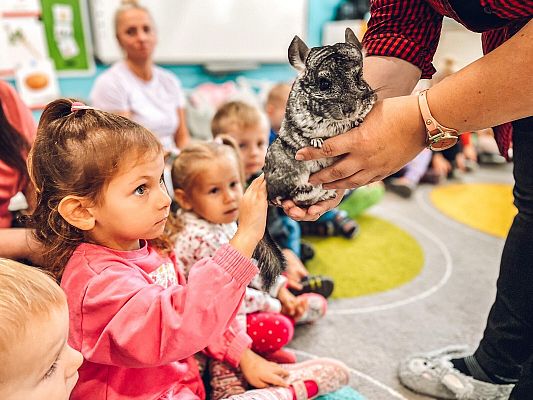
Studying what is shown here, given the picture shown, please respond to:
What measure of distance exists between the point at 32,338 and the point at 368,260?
1.41 metres

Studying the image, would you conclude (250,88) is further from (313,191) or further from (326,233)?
(313,191)

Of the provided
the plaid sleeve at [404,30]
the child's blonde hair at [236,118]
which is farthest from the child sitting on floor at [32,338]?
the child's blonde hair at [236,118]

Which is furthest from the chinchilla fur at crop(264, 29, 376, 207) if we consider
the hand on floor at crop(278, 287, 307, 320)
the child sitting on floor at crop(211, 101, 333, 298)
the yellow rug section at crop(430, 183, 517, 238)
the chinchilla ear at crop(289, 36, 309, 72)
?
the yellow rug section at crop(430, 183, 517, 238)

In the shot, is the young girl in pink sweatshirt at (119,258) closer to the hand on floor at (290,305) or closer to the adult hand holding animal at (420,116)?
the adult hand holding animal at (420,116)

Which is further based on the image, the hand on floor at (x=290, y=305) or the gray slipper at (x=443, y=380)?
the hand on floor at (x=290, y=305)

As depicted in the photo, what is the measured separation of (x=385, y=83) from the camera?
0.80 m

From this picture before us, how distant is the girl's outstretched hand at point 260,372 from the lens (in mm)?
961

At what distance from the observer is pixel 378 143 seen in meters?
0.67

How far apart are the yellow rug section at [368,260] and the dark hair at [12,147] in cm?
99

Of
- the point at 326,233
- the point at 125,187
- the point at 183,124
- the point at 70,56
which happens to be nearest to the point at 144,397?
the point at 125,187

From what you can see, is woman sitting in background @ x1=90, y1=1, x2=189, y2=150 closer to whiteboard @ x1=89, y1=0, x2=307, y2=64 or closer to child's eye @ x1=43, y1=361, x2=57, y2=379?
whiteboard @ x1=89, y1=0, x2=307, y2=64

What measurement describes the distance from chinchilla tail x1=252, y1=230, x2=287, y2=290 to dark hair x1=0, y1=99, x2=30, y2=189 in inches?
25.3

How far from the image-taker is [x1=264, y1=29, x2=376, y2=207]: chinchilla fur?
2.06 feet

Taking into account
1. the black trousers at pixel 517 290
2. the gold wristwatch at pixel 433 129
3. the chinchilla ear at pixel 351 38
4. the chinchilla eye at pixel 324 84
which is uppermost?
the chinchilla ear at pixel 351 38
